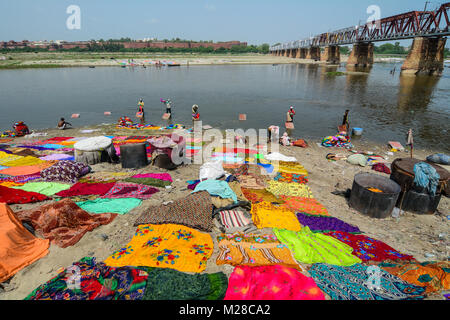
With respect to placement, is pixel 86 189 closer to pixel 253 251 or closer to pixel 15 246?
pixel 15 246

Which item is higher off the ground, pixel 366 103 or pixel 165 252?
pixel 366 103

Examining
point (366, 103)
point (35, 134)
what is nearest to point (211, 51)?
point (366, 103)

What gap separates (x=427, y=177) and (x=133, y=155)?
9.60 metres

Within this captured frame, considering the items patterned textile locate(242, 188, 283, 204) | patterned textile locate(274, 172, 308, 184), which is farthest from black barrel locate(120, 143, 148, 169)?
patterned textile locate(274, 172, 308, 184)

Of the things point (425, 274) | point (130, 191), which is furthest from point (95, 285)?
point (425, 274)

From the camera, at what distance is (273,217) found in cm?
634

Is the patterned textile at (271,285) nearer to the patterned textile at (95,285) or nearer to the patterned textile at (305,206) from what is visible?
the patterned textile at (95,285)

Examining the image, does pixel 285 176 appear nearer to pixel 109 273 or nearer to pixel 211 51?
pixel 109 273

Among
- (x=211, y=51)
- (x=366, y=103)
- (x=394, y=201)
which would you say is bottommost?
(x=394, y=201)

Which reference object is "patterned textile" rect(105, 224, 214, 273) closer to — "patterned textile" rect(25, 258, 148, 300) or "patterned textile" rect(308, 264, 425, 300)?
"patterned textile" rect(25, 258, 148, 300)

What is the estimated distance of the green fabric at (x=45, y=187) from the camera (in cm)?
722

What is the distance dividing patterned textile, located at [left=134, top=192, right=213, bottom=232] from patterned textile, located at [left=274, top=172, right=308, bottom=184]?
361cm

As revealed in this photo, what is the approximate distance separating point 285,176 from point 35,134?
15273mm

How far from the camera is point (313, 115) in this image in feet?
70.2
